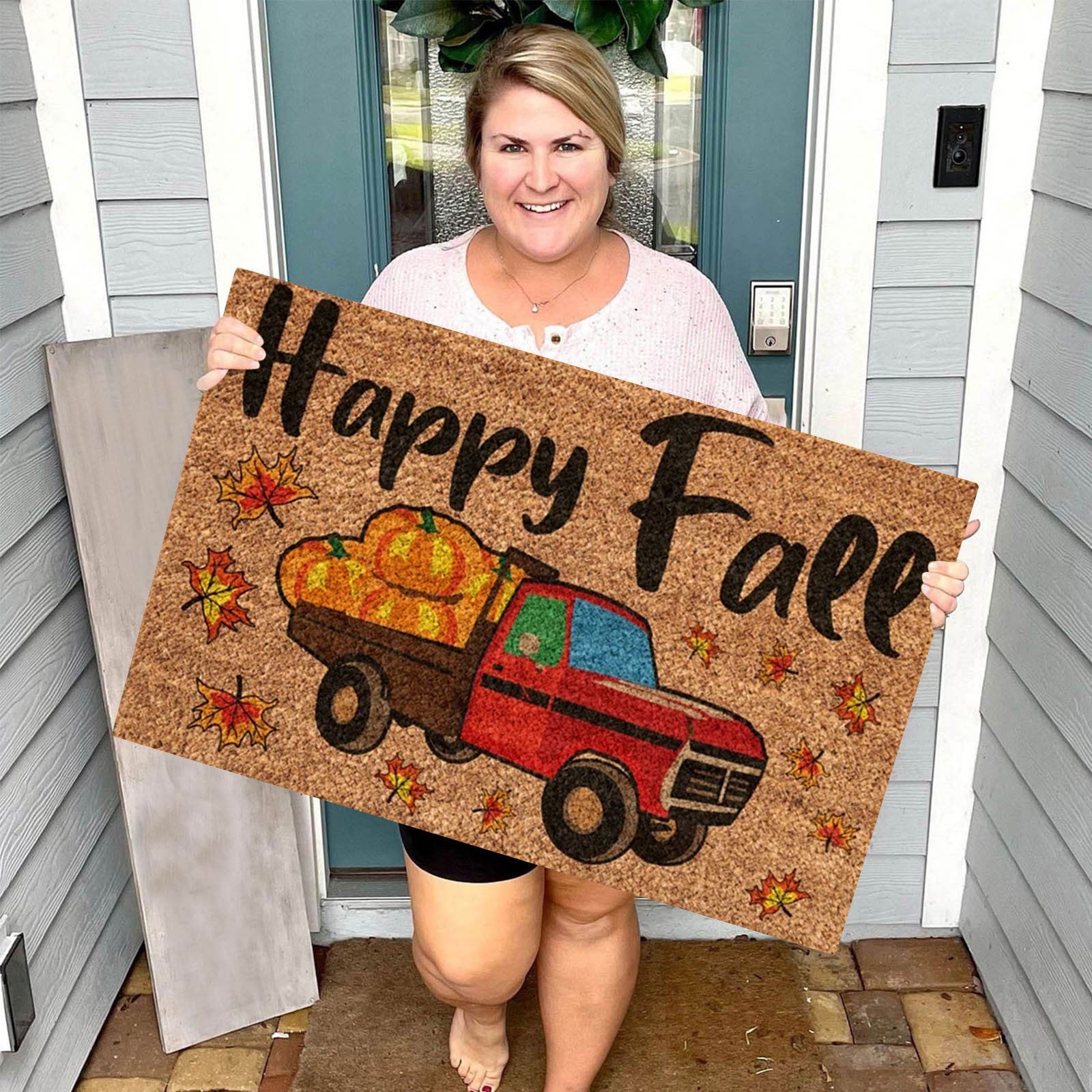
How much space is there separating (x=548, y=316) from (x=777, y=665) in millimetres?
591

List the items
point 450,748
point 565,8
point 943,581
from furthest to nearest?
point 565,8 < point 450,748 < point 943,581

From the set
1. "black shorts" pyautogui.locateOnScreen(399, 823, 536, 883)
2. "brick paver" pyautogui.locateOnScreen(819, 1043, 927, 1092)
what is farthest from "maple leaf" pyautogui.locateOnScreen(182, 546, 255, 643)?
"brick paver" pyautogui.locateOnScreen(819, 1043, 927, 1092)

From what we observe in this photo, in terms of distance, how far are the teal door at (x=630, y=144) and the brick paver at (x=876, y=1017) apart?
1.23m

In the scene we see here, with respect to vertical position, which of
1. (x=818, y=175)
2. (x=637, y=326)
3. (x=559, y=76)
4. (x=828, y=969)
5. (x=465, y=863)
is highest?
(x=559, y=76)

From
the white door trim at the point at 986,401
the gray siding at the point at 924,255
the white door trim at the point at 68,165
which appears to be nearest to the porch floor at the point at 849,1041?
the white door trim at the point at 986,401

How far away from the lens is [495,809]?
1638mm

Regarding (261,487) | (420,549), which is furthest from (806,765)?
(261,487)

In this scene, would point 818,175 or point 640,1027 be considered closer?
point 818,175

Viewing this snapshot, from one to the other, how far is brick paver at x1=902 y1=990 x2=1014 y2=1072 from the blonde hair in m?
1.69

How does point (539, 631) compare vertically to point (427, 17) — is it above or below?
below

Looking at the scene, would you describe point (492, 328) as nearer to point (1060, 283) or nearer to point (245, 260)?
point (245, 260)

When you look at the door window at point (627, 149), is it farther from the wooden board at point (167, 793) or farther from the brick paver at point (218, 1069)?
the brick paver at point (218, 1069)

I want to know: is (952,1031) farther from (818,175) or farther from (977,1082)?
(818,175)

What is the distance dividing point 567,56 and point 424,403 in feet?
1.63
